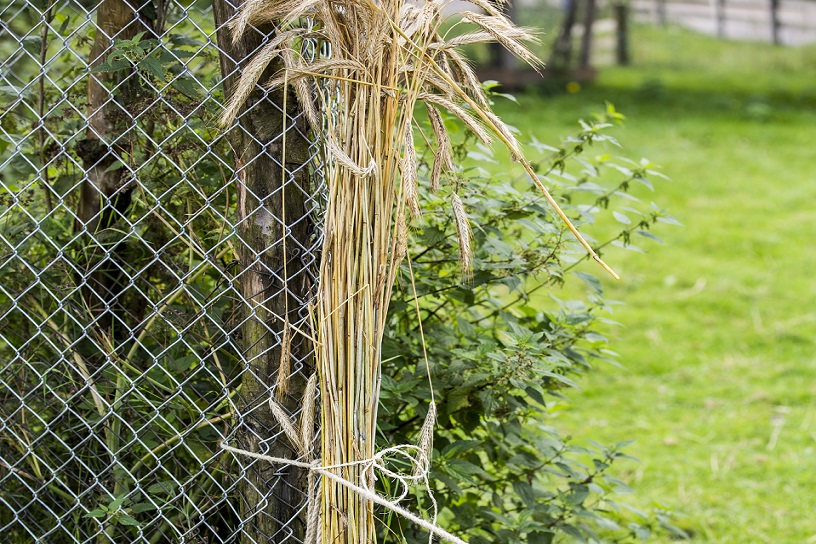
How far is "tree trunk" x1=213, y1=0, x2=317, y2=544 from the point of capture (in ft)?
6.75

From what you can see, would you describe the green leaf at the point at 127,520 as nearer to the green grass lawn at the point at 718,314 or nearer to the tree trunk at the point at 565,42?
the green grass lawn at the point at 718,314

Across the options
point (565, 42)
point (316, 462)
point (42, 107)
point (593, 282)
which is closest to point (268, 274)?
point (316, 462)

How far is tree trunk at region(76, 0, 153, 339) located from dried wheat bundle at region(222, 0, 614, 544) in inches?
21.9

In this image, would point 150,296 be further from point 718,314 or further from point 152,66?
point 718,314

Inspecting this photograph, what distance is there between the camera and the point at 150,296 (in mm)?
2482

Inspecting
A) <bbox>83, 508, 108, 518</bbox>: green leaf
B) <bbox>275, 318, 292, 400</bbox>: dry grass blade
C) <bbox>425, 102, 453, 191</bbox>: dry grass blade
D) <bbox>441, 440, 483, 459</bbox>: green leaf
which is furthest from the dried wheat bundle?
<bbox>83, 508, 108, 518</bbox>: green leaf

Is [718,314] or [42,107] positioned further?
[718,314]

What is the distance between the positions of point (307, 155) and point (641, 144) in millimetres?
6494

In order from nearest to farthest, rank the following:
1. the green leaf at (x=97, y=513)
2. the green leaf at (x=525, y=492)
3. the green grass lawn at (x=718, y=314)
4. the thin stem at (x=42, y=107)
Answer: the green leaf at (x=97, y=513)
the thin stem at (x=42, y=107)
the green leaf at (x=525, y=492)
the green grass lawn at (x=718, y=314)

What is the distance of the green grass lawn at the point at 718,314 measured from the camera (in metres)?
3.71

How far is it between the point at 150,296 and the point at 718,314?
12.9ft

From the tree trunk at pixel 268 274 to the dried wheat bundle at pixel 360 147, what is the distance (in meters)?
0.12

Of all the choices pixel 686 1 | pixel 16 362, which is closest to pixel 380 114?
pixel 16 362

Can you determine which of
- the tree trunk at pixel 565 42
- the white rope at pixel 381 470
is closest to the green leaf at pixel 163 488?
the white rope at pixel 381 470
